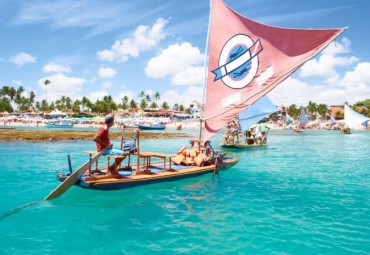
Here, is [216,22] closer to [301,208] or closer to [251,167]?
[301,208]

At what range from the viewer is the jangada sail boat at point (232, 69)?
13438 millimetres

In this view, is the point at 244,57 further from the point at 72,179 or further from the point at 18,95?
the point at 18,95

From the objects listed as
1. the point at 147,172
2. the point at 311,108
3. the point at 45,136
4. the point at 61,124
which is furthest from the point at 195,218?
the point at 311,108

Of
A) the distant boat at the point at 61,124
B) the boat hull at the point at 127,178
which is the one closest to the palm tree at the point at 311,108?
the distant boat at the point at 61,124

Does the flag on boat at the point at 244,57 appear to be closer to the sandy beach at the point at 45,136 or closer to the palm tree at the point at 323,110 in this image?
the sandy beach at the point at 45,136

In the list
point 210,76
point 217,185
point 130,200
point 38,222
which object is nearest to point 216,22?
point 210,76

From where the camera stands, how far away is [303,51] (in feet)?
45.3

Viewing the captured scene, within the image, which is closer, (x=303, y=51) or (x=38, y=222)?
(x=38, y=222)

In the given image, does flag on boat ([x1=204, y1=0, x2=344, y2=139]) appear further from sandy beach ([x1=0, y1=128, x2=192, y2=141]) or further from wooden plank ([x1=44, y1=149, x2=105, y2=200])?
sandy beach ([x1=0, y1=128, x2=192, y2=141])

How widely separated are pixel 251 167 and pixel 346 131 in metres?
79.9

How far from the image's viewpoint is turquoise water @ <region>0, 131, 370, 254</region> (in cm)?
926

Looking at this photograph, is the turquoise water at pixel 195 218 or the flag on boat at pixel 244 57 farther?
the flag on boat at pixel 244 57

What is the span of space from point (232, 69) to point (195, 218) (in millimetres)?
8045

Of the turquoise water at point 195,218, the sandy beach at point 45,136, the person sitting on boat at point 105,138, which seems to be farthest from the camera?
the sandy beach at point 45,136
